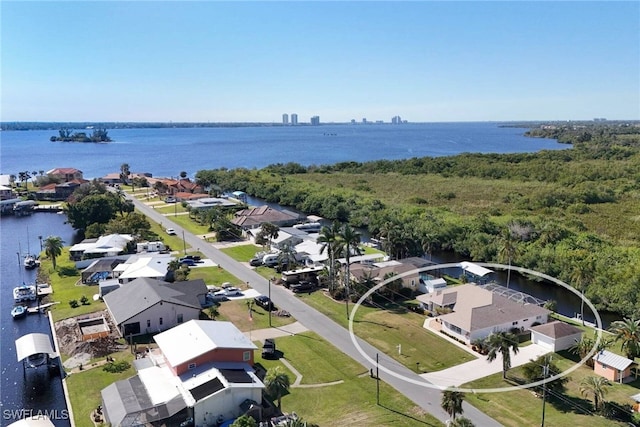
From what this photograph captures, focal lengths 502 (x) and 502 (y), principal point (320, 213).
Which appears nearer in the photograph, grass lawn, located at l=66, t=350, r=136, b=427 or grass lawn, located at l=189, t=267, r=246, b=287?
grass lawn, located at l=66, t=350, r=136, b=427

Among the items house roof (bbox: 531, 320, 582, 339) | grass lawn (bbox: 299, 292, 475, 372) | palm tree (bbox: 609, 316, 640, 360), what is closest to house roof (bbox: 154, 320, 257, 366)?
grass lawn (bbox: 299, 292, 475, 372)

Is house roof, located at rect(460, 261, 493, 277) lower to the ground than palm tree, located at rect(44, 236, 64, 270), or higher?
lower

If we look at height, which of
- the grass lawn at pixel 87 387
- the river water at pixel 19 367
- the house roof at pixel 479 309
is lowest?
the river water at pixel 19 367

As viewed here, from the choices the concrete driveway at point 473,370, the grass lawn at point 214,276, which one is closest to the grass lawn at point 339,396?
the concrete driveway at point 473,370

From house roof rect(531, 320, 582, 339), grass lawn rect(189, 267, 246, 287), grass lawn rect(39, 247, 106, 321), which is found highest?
house roof rect(531, 320, 582, 339)

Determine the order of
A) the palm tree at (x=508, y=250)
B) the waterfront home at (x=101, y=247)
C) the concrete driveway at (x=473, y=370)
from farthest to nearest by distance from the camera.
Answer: the waterfront home at (x=101, y=247) → the palm tree at (x=508, y=250) → the concrete driveway at (x=473, y=370)

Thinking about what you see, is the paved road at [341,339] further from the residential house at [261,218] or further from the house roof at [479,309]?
the residential house at [261,218]

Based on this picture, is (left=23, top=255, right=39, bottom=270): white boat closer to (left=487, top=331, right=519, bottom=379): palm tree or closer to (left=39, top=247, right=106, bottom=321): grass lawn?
(left=39, top=247, right=106, bottom=321): grass lawn
